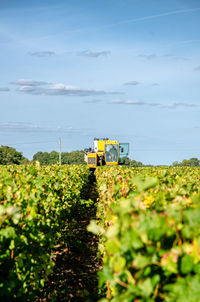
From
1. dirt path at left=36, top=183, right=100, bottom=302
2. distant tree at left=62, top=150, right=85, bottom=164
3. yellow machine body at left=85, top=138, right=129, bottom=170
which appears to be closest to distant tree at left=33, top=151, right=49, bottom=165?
distant tree at left=62, top=150, right=85, bottom=164

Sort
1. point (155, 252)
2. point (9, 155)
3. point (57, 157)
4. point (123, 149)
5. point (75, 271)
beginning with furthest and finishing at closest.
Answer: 1. point (57, 157)
2. point (9, 155)
3. point (123, 149)
4. point (75, 271)
5. point (155, 252)

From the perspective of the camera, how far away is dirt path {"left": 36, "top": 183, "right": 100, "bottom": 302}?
6.63 metres

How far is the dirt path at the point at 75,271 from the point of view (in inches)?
261

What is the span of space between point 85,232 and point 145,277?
8.97 metres

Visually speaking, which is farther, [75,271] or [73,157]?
[73,157]

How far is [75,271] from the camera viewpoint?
26.4 ft

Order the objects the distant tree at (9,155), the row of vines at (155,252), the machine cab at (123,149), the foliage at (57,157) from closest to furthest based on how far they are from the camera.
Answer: the row of vines at (155,252), the machine cab at (123,149), the distant tree at (9,155), the foliage at (57,157)

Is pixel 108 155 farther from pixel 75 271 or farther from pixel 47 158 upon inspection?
pixel 47 158

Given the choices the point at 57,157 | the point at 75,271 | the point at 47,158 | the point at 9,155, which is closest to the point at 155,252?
the point at 75,271

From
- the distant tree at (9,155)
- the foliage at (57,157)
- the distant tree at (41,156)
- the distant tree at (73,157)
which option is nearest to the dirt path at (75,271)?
the distant tree at (9,155)

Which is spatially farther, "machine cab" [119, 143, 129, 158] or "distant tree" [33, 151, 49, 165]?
"distant tree" [33, 151, 49, 165]

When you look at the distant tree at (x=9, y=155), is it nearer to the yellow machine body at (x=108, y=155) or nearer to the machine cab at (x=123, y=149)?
the yellow machine body at (x=108, y=155)

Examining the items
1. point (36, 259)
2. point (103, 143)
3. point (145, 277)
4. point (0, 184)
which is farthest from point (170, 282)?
point (103, 143)

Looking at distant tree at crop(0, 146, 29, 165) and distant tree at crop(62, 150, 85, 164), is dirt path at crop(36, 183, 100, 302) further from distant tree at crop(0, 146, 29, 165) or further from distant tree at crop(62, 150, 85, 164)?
distant tree at crop(62, 150, 85, 164)
